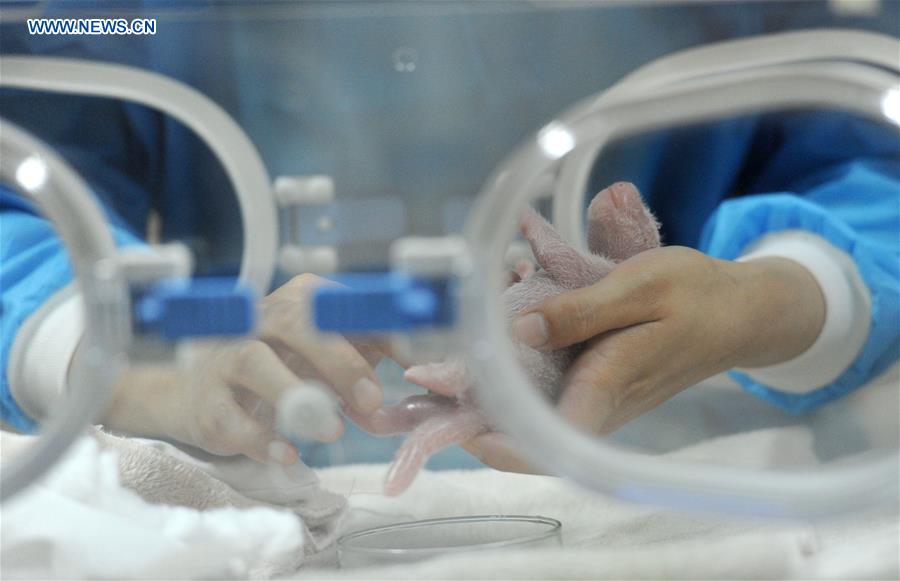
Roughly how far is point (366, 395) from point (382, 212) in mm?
100

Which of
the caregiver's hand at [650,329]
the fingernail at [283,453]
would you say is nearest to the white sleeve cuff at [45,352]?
the fingernail at [283,453]

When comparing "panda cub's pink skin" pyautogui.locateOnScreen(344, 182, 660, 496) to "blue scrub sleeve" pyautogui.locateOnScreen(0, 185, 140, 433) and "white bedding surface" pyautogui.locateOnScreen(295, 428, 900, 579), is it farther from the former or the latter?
"blue scrub sleeve" pyautogui.locateOnScreen(0, 185, 140, 433)

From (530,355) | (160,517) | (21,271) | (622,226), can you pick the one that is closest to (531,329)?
(530,355)

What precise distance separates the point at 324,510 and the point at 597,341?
0.20 m

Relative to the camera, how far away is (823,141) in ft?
1.97

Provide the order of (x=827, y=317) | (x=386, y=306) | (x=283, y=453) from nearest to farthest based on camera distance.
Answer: (x=386, y=306) → (x=283, y=453) → (x=827, y=317)

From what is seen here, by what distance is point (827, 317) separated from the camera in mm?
677

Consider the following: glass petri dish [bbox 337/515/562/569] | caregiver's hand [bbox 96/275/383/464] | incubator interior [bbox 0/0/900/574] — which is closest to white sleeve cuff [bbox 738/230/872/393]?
incubator interior [bbox 0/0/900/574]

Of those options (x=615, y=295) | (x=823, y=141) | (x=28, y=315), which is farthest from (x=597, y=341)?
(x=28, y=315)

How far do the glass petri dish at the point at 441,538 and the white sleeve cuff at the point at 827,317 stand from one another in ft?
0.84

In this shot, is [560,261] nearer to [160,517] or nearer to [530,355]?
[530,355]

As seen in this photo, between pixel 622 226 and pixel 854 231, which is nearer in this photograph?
pixel 622 226

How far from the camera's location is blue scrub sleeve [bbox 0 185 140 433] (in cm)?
50

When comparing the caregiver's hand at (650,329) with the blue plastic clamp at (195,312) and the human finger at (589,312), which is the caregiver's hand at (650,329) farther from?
the blue plastic clamp at (195,312)
